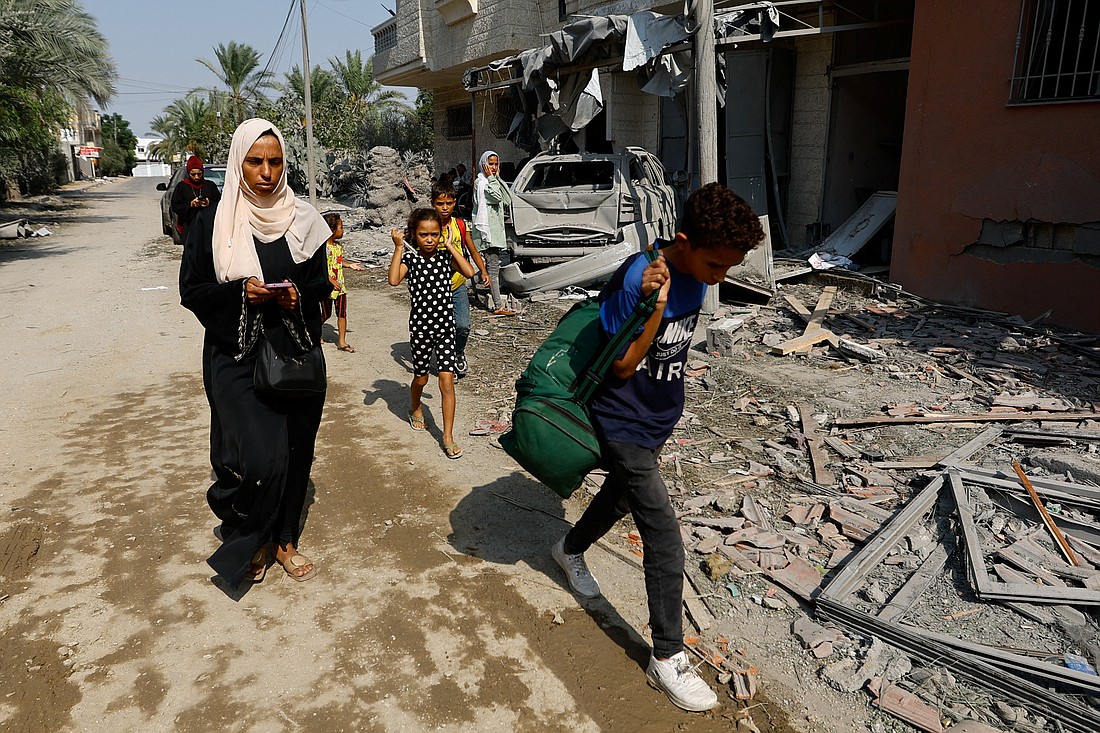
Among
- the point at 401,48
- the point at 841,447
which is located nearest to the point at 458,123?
the point at 401,48

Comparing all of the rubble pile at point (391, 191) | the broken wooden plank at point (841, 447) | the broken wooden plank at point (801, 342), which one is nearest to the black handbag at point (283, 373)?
the broken wooden plank at point (841, 447)

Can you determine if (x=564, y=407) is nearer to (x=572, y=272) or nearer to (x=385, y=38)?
(x=572, y=272)

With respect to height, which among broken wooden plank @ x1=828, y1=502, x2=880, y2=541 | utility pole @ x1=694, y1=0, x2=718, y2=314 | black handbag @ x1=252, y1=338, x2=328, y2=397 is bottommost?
broken wooden plank @ x1=828, y1=502, x2=880, y2=541

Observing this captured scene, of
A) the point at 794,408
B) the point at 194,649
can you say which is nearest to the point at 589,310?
the point at 194,649

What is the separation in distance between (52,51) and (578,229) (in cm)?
1412

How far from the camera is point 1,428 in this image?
5.56m

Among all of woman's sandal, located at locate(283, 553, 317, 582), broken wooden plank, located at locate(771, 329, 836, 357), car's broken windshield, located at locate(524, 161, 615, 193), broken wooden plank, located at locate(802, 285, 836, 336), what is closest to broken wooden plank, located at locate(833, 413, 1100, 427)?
broken wooden plank, located at locate(771, 329, 836, 357)

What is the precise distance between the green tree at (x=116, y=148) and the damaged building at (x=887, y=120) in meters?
84.6

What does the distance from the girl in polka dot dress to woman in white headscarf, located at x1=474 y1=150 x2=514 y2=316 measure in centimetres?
405

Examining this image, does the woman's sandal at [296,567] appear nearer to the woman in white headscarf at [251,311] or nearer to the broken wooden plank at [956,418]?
the woman in white headscarf at [251,311]

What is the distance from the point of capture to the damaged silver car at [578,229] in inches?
380

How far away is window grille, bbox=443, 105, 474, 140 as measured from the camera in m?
23.4

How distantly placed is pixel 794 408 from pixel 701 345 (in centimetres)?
202

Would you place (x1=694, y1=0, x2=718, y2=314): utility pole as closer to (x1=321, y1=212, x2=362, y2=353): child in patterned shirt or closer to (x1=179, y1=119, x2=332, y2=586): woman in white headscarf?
(x1=321, y1=212, x2=362, y2=353): child in patterned shirt
